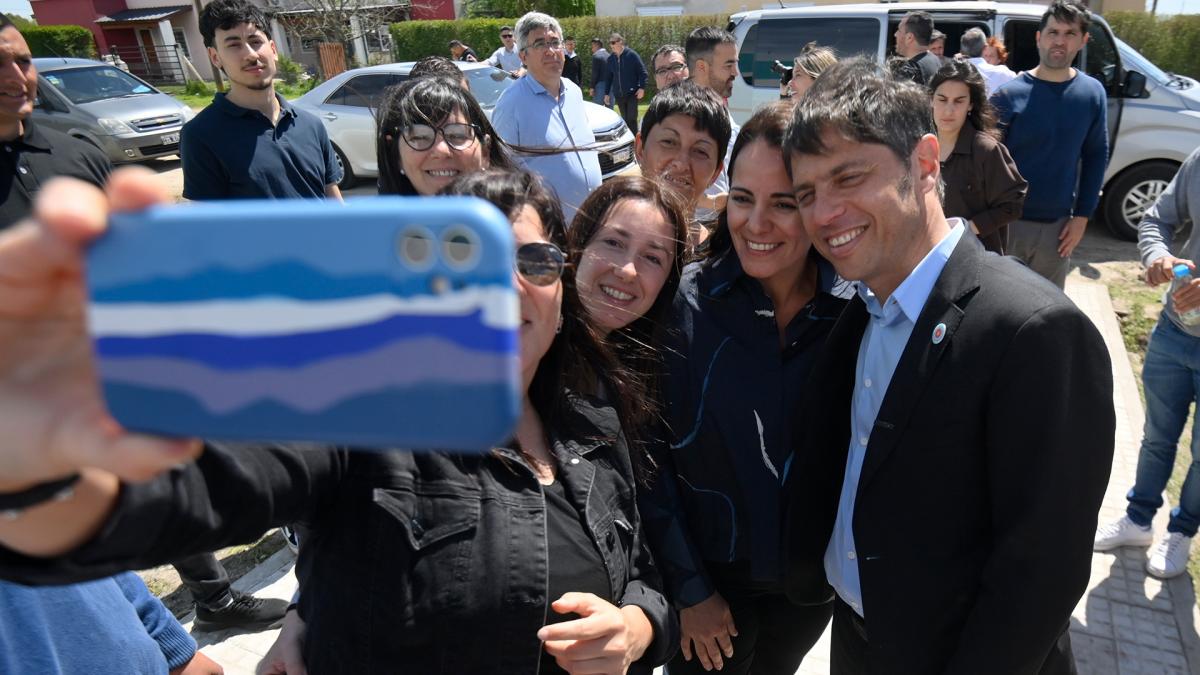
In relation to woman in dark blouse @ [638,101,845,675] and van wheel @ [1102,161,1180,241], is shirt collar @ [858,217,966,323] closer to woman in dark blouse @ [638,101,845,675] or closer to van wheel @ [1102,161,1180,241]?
woman in dark blouse @ [638,101,845,675]

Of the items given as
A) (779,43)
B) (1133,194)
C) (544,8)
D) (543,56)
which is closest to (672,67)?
(543,56)

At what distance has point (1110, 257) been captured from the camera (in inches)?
260

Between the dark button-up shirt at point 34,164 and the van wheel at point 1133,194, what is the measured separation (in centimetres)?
817

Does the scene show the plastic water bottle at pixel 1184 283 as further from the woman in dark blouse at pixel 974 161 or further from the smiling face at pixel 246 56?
the smiling face at pixel 246 56

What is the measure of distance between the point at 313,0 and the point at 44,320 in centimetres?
2868

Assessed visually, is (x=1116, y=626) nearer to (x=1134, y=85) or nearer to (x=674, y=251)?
(x=674, y=251)

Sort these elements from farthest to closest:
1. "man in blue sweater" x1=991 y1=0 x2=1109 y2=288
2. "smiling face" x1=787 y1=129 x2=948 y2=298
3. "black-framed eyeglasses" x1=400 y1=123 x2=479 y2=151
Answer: "man in blue sweater" x1=991 y1=0 x2=1109 y2=288, "black-framed eyeglasses" x1=400 y1=123 x2=479 y2=151, "smiling face" x1=787 y1=129 x2=948 y2=298

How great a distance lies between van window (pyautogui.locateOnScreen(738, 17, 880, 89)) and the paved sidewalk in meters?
5.76

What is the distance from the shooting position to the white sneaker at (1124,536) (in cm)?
312

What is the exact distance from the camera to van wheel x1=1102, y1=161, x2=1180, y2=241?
21.6 ft

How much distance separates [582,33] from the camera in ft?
70.3

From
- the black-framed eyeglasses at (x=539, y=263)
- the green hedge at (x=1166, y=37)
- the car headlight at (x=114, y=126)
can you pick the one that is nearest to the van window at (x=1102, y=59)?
the black-framed eyeglasses at (x=539, y=263)

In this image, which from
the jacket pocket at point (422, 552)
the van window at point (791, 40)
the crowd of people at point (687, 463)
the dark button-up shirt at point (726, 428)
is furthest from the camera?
the van window at point (791, 40)

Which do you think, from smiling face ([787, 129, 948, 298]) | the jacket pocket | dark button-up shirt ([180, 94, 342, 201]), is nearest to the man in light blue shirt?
dark button-up shirt ([180, 94, 342, 201])
